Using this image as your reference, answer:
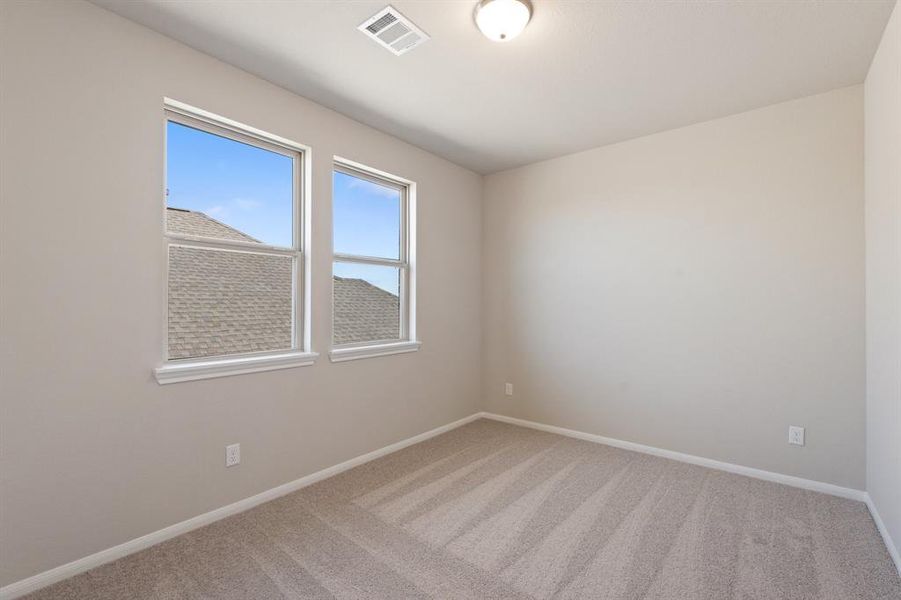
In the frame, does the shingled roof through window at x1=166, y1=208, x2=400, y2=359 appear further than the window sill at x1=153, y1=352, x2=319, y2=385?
Yes

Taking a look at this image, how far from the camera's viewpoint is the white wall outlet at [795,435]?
9.05 ft

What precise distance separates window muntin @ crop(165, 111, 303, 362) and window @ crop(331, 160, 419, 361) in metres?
0.36

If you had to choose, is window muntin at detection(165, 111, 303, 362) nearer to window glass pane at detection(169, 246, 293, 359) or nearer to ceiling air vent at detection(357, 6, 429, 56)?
window glass pane at detection(169, 246, 293, 359)

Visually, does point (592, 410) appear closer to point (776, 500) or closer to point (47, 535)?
point (776, 500)

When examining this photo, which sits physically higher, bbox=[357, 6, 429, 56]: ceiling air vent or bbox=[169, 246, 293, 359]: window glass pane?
bbox=[357, 6, 429, 56]: ceiling air vent

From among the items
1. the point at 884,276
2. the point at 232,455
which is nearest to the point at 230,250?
the point at 232,455

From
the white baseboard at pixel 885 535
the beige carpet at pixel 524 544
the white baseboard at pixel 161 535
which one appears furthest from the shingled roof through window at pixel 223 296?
the white baseboard at pixel 885 535

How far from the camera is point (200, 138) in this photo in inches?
95.1

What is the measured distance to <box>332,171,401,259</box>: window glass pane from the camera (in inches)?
124

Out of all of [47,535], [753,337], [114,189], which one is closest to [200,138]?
[114,189]

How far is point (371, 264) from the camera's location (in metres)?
3.39

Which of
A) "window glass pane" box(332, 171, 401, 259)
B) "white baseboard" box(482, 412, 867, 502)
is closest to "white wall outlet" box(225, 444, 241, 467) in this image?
"window glass pane" box(332, 171, 401, 259)

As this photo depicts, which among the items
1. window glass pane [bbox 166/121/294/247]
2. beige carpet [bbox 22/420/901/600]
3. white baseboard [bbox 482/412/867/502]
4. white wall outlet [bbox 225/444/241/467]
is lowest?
beige carpet [bbox 22/420/901/600]

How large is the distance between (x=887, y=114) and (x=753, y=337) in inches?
58.3
